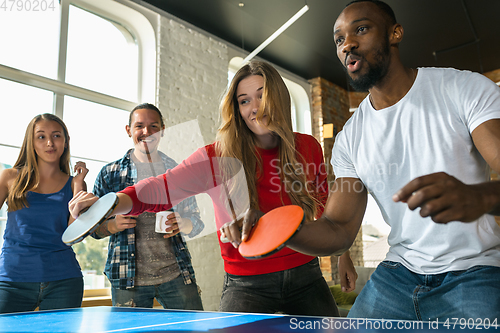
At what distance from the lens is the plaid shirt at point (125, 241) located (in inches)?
86.9

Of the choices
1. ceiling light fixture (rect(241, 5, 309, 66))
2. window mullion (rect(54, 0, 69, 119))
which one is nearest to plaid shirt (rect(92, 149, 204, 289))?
window mullion (rect(54, 0, 69, 119))

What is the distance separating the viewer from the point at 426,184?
0.75 meters

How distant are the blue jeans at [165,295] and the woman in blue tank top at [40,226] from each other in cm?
22

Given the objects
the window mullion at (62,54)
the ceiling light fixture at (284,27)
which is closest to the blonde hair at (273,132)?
the ceiling light fixture at (284,27)

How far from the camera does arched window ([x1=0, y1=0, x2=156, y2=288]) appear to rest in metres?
3.76

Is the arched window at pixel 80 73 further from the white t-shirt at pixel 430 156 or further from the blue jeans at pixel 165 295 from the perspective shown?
the white t-shirt at pixel 430 156

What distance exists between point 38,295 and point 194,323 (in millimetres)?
1297

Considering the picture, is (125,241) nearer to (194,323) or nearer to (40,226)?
(40,226)

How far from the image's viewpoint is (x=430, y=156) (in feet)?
4.04

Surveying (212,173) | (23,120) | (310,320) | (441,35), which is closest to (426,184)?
(310,320)

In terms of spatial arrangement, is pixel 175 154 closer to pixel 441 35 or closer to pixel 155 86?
pixel 155 86

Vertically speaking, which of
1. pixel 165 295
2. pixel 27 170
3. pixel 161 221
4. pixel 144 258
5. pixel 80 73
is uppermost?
pixel 80 73

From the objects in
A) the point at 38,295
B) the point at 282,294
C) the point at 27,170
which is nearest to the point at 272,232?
the point at 282,294

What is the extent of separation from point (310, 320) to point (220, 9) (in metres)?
4.40
